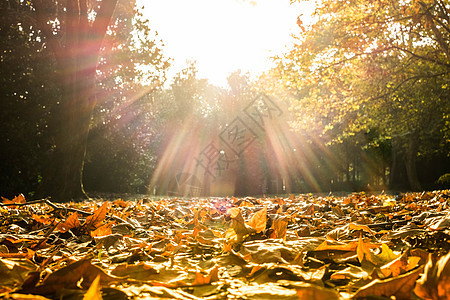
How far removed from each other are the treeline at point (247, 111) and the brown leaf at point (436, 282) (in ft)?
27.2

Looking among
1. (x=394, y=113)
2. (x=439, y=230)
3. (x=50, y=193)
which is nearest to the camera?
(x=439, y=230)

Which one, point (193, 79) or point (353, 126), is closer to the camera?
point (353, 126)

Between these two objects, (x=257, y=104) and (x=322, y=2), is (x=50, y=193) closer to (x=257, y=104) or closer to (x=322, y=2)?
(x=322, y=2)

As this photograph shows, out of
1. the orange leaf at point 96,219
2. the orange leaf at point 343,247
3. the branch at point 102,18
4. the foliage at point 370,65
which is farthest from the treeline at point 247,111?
the orange leaf at point 343,247

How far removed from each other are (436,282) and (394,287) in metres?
0.07

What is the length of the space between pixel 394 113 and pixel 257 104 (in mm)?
17020

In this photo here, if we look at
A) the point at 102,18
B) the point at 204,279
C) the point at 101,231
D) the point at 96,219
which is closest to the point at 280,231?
the point at 204,279

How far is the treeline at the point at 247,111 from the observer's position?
41.2 ft

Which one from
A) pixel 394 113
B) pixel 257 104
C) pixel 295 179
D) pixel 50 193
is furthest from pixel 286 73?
pixel 295 179

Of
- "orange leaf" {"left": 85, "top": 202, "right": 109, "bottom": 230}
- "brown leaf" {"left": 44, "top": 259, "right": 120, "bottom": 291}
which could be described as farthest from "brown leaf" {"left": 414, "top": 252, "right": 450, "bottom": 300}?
"orange leaf" {"left": 85, "top": 202, "right": 109, "bottom": 230}

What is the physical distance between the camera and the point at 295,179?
35.3m

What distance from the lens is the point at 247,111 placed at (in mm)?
33406

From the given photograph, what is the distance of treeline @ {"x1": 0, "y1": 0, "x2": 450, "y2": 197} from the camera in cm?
1256

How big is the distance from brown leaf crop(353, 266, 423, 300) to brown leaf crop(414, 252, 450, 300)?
0.04m
